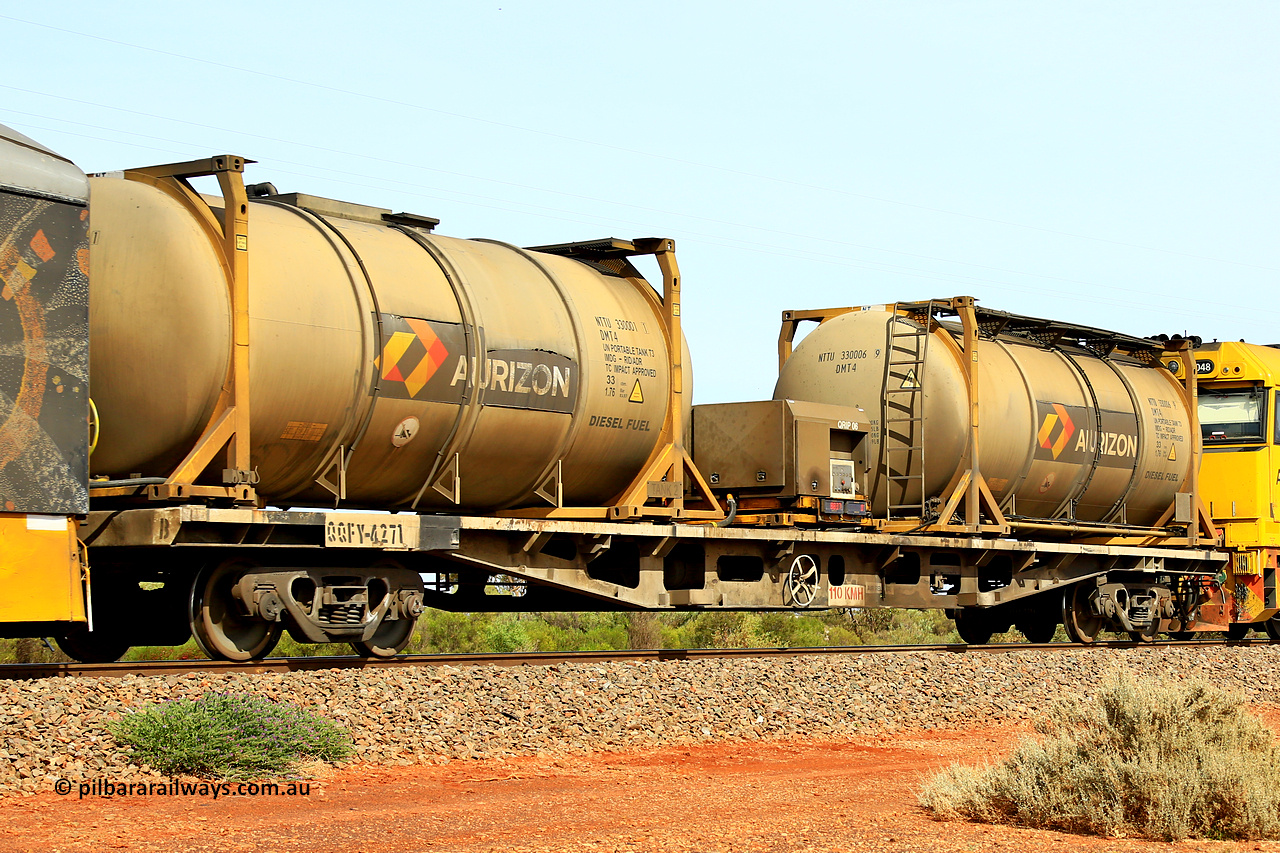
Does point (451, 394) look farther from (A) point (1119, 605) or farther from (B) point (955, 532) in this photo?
(A) point (1119, 605)

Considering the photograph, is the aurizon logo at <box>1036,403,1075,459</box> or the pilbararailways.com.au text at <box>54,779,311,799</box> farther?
the aurizon logo at <box>1036,403,1075,459</box>

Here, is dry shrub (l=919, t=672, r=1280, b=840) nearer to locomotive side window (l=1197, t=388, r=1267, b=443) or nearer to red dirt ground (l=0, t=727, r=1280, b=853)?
red dirt ground (l=0, t=727, r=1280, b=853)

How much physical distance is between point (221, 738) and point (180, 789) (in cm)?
41

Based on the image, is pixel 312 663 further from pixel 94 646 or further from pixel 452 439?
pixel 94 646

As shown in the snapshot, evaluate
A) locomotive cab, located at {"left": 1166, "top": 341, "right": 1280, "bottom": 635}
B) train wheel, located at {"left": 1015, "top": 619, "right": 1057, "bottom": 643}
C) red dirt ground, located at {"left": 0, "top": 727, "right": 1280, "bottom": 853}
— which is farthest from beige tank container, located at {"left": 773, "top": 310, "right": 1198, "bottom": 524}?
red dirt ground, located at {"left": 0, "top": 727, "right": 1280, "bottom": 853}

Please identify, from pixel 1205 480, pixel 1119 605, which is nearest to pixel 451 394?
pixel 1119 605

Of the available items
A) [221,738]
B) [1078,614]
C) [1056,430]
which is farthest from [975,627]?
[221,738]

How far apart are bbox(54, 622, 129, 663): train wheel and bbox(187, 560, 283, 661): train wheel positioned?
1.61m

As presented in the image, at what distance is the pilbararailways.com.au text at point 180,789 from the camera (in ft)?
26.2

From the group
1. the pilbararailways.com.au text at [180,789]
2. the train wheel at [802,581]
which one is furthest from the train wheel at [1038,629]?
the pilbararailways.com.au text at [180,789]

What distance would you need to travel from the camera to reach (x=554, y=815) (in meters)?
7.84

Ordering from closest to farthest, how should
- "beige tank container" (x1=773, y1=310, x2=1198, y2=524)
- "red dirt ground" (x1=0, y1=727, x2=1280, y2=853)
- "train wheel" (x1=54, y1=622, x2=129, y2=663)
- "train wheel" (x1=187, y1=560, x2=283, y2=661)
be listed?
"red dirt ground" (x1=0, y1=727, x2=1280, y2=853) → "train wheel" (x1=187, y1=560, x2=283, y2=661) → "train wheel" (x1=54, y1=622, x2=129, y2=663) → "beige tank container" (x1=773, y1=310, x2=1198, y2=524)

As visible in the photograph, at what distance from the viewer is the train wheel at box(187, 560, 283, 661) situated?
11109 millimetres

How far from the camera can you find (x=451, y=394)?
12.0m
